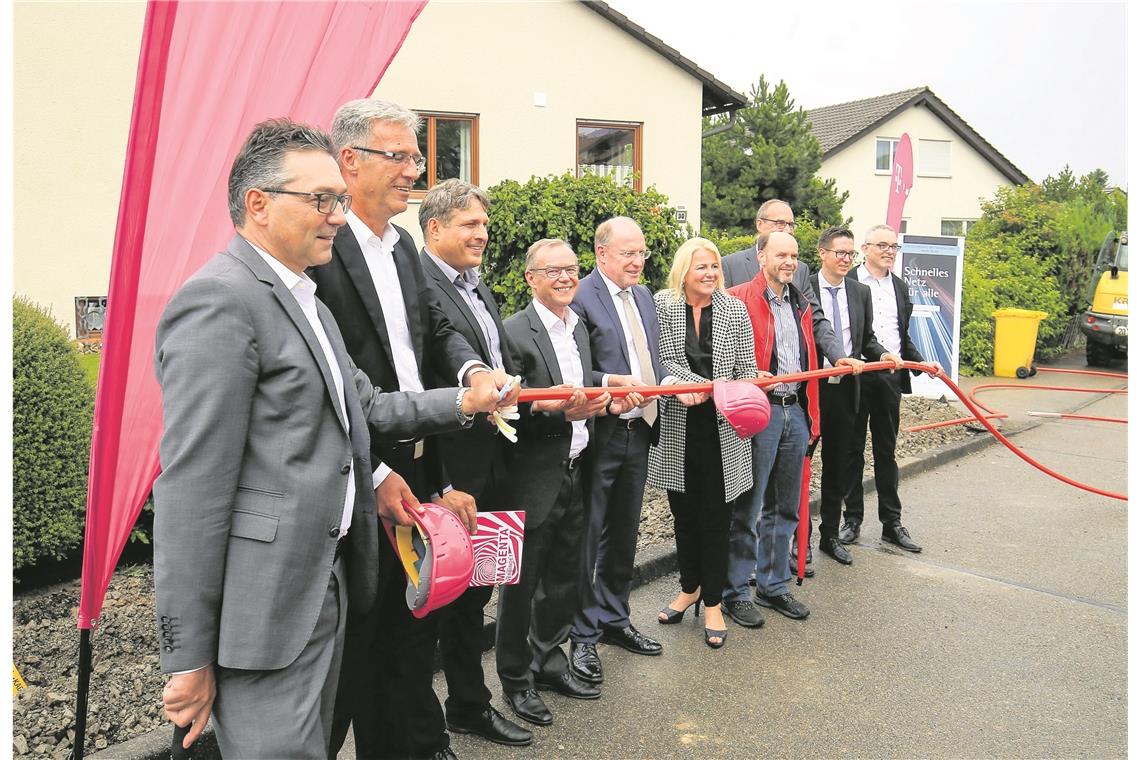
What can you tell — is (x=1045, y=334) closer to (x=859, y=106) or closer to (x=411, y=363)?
(x=411, y=363)

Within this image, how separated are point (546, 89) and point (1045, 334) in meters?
11.1

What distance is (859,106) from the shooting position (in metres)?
38.1

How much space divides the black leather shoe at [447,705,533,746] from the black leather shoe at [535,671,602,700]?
442 millimetres

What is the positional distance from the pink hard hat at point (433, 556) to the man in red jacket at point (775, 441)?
275cm

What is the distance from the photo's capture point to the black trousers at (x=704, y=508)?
4914 mm

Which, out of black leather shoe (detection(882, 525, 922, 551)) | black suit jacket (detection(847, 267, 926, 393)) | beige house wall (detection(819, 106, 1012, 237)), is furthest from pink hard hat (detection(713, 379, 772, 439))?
beige house wall (detection(819, 106, 1012, 237))

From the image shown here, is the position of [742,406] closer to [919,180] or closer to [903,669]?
[903,669]

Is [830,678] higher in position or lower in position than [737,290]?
lower

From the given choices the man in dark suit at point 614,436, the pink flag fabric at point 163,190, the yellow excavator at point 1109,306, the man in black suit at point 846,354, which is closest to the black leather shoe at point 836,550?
the man in black suit at point 846,354

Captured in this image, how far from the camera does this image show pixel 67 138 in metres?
11.6

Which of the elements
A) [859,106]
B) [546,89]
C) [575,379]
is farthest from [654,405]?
[859,106]

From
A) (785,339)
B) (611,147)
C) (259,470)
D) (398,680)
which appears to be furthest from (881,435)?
(611,147)

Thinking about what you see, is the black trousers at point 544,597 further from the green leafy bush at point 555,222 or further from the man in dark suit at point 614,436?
the green leafy bush at point 555,222

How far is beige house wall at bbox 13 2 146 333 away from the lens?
37.3 feet
